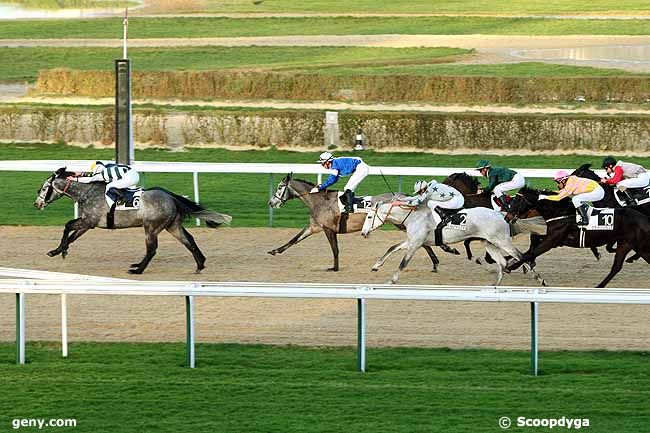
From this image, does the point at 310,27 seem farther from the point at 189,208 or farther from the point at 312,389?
the point at 312,389

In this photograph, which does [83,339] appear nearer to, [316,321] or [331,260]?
[316,321]

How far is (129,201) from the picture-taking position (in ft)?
44.9

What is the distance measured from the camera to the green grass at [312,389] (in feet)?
26.0

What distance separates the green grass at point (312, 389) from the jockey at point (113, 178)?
3.77 meters

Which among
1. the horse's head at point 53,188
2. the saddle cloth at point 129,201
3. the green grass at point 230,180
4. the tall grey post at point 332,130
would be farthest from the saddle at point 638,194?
the tall grey post at point 332,130

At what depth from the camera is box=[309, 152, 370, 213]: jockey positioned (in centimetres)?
1405

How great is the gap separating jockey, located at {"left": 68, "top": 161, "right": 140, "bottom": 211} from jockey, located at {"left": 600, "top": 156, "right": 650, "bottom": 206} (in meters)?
4.41

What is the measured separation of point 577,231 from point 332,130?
9.93 metres

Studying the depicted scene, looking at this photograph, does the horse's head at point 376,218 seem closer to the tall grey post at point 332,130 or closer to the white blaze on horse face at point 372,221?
the white blaze on horse face at point 372,221

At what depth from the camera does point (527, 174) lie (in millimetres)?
16844

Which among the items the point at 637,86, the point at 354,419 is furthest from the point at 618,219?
the point at 637,86

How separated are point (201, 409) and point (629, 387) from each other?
2.53 metres

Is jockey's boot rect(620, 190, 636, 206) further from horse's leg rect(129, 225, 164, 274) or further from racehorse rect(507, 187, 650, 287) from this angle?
horse's leg rect(129, 225, 164, 274)

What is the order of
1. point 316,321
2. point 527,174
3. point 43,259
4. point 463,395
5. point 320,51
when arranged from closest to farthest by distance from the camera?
1. point 463,395
2. point 316,321
3. point 43,259
4. point 527,174
5. point 320,51
